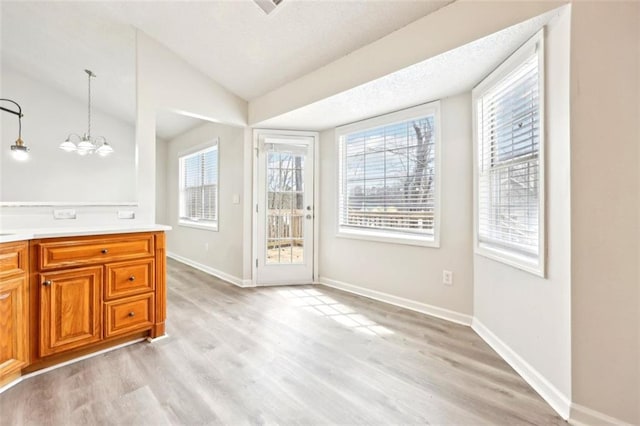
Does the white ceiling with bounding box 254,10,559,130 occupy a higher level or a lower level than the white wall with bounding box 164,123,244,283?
higher

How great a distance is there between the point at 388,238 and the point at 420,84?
155 centimetres

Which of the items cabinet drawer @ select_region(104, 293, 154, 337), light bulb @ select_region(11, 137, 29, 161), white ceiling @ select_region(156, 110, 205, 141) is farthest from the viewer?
white ceiling @ select_region(156, 110, 205, 141)

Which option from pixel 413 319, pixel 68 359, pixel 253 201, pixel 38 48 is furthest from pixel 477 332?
pixel 38 48

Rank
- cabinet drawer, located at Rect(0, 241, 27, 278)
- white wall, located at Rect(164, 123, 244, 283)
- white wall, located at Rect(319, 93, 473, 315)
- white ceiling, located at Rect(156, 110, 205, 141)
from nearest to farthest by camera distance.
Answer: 1. cabinet drawer, located at Rect(0, 241, 27, 278)
2. white wall, located at Rect(319, 93, 473, 315)
3. white wall, located at Rect(164, 123, 244, 283)
4. white ceiling, located at Rect(156, 110, 205, 141)

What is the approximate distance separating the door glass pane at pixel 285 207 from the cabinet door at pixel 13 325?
2355 millimetres

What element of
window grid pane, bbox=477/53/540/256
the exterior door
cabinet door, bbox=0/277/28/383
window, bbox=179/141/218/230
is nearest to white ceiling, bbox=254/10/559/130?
window grid pane, bbox=477/53/540/256

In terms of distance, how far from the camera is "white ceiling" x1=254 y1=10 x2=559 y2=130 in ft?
5.79

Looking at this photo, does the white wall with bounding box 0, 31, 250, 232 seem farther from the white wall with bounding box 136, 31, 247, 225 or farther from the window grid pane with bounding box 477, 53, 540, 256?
the window grid pane with bounding box 477, 53, 540, 256

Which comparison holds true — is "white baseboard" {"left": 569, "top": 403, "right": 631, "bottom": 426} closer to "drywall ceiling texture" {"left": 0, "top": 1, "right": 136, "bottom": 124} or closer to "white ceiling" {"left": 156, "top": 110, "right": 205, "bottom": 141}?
"drywall ceiling texture" {"left": 0, "top": 1, "right": 136, "bottom": 124}

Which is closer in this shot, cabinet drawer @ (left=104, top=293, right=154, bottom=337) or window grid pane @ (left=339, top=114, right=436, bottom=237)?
cabinet drawer @ (left=104, top=293, right=154, bottom=337)

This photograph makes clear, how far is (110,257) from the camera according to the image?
206 cm

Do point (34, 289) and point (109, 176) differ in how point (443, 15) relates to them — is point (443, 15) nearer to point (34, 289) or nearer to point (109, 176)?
point (34, 289)

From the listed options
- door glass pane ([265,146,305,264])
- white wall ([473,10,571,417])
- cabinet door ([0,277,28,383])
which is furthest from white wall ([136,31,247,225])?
white wall ([473,10,571,417])

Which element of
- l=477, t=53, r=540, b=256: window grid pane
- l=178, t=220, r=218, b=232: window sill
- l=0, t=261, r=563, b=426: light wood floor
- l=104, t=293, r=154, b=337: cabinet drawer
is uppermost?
l=477, t=53, r=540, b=256: window grid pane
